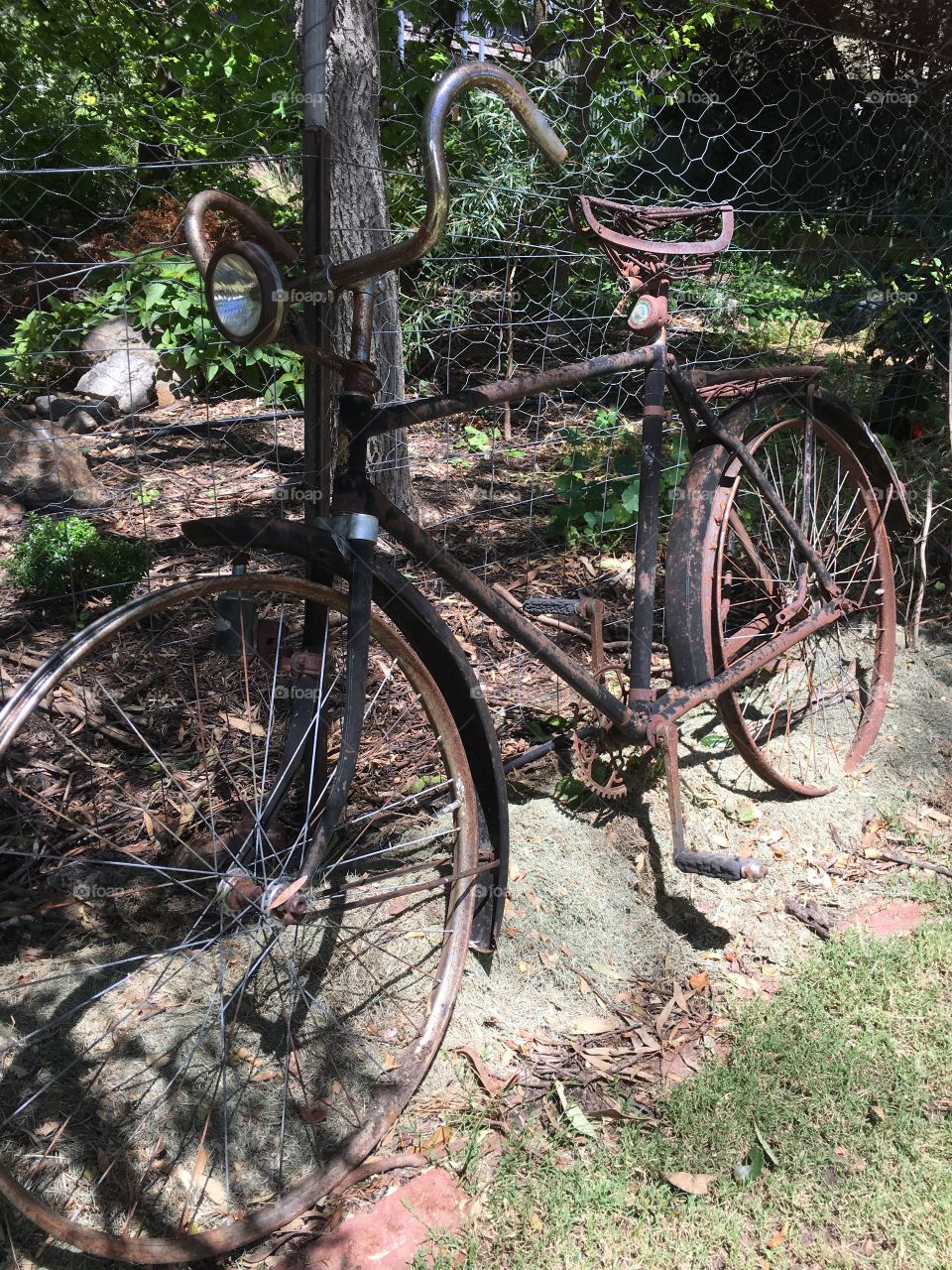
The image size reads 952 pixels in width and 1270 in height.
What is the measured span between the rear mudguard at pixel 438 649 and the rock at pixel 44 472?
9.16ft

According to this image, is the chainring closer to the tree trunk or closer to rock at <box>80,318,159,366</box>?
the tree trunk

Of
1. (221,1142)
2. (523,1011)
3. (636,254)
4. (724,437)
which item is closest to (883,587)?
(724,437)

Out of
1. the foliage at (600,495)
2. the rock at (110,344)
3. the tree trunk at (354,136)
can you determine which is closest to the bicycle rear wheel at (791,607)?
the foliage at (600,495)

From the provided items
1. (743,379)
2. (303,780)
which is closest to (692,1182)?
(303,780)

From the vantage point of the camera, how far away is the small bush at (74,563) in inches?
141

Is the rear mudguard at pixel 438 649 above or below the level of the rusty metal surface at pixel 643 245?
below

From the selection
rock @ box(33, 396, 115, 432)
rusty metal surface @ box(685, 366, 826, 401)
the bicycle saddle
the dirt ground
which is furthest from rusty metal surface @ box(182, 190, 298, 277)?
rock @ box(33, 396, 115, 432)

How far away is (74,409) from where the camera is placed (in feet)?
17.8

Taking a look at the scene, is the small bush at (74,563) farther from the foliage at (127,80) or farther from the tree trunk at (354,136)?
the foliage at (127,80)

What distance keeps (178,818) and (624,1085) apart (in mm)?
1467

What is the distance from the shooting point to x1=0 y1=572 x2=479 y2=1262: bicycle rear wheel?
6.72 feet

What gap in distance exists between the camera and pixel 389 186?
5.35 meters

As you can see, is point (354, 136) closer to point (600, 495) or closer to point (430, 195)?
point (600, 495)

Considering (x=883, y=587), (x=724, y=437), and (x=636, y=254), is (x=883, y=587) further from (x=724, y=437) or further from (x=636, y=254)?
(x=636, y=254)
